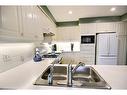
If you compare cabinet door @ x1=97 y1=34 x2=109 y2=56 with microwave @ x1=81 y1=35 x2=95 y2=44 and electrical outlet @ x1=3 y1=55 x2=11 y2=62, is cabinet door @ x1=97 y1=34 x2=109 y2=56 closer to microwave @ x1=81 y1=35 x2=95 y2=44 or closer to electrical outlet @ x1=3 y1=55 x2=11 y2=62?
microwave @ x1=81 y1=35 x2=95 y2=44

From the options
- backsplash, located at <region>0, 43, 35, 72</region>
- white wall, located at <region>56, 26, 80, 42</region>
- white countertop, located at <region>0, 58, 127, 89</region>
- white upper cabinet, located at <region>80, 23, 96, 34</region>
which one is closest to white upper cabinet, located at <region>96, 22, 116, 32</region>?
white upper cabinet, located at <region>80, 23, 96, 34</region>

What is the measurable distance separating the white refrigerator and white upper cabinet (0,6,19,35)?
3.61 meters

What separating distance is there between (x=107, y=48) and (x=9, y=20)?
3865mm

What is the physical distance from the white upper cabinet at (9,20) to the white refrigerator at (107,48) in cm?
361

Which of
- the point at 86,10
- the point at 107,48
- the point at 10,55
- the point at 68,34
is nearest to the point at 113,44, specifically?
the point at 107,48

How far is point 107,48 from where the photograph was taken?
4.37 m

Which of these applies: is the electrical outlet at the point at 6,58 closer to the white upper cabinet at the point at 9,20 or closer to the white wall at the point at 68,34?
the white upper cabinet at the point at 9,20

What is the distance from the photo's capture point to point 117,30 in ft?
14.7

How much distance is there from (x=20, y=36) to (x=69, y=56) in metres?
3.67

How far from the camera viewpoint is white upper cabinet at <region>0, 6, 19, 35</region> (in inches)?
43.0

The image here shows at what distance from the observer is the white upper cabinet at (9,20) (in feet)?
3.58

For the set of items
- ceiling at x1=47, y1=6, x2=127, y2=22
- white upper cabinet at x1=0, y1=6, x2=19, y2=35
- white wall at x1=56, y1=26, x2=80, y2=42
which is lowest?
white upper cabinet at x1=0, y1=6, x2=19, y2=35
